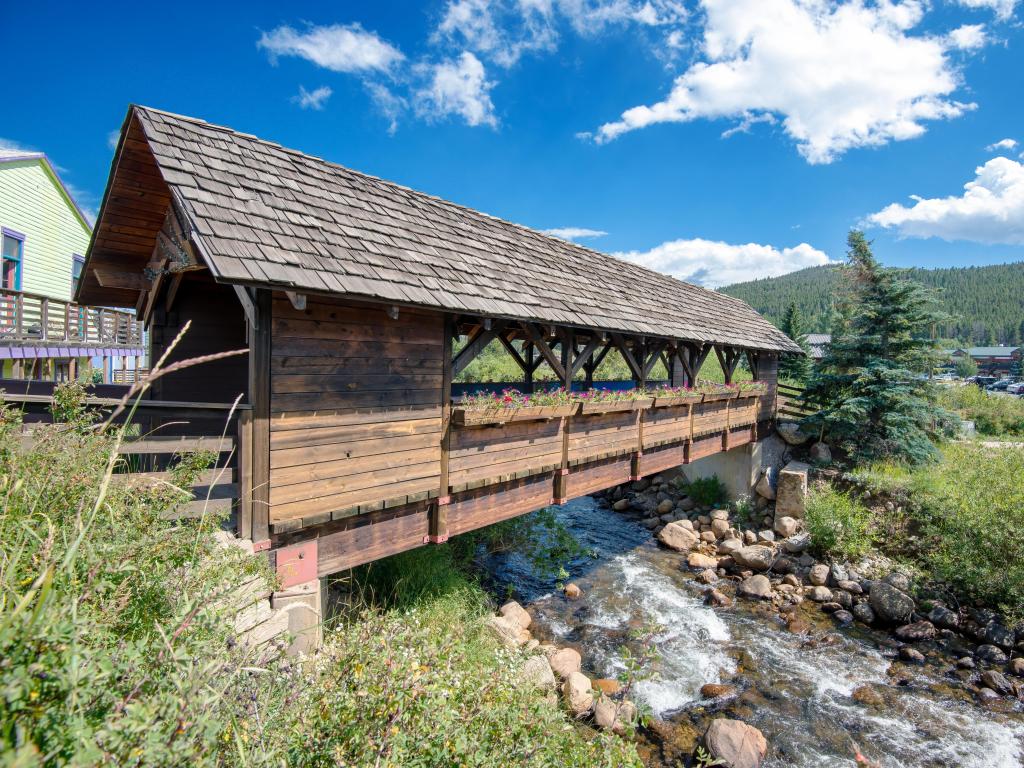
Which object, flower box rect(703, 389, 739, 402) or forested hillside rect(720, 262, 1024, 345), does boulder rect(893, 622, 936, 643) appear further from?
forested hillside rect(720, 262, 1024, 345)

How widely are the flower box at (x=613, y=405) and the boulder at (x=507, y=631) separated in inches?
140

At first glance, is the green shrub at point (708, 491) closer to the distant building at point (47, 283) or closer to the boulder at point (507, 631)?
the boulder at point (507, 631)

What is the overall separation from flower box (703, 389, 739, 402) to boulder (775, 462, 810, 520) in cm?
317

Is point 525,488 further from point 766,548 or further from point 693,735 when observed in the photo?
point 766,548

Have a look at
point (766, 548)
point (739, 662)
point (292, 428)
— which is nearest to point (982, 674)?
point (739, 662)

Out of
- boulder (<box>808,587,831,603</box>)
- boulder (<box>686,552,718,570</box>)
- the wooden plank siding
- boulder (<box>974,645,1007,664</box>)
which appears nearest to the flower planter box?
the wooden plank siding

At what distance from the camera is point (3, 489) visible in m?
2.07

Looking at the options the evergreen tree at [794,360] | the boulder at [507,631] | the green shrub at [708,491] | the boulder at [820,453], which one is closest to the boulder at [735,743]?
the boulder at [507,631]

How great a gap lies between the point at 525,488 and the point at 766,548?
8519 mm

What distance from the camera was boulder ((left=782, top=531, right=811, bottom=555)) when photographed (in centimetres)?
1274

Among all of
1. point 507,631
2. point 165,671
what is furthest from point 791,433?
point 165,671

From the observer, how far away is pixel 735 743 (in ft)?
20.5

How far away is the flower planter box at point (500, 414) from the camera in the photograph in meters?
6.20

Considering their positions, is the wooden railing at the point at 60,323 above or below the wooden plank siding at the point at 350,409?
above
